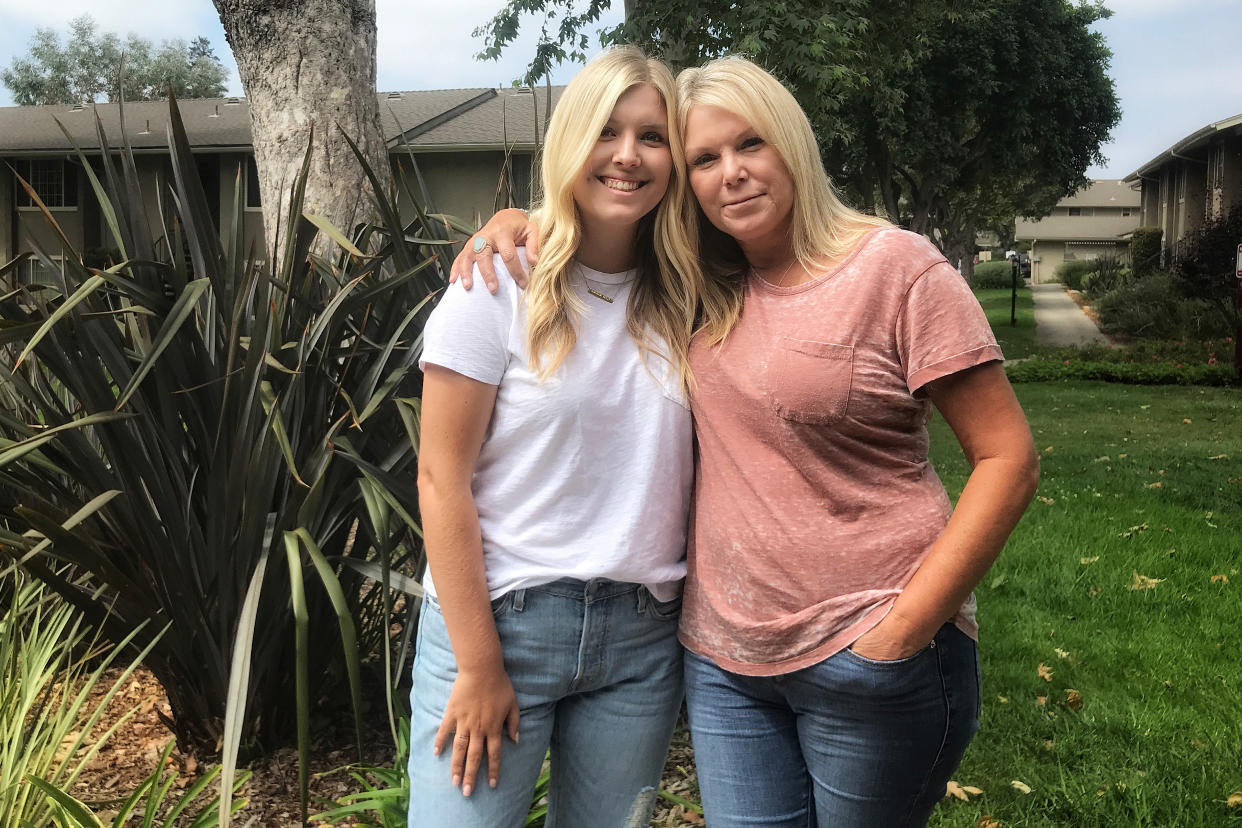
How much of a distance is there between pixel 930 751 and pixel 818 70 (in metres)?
10.2

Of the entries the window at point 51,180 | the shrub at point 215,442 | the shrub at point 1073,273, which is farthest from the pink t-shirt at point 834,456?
the shrub at point 1073,273

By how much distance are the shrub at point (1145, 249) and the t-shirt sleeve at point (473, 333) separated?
1297 inches

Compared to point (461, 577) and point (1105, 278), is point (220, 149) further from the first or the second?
point (1105, 278)

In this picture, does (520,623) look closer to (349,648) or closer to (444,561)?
(444,561)

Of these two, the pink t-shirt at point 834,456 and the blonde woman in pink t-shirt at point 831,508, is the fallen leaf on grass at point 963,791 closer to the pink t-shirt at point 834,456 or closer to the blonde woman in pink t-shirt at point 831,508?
the blonde woman in pink t-shirt at point 831,508

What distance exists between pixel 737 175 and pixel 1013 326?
27.8 metres

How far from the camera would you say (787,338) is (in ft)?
6.40

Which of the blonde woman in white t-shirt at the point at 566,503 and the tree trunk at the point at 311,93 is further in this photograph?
the tree trunk at the point at 311,93

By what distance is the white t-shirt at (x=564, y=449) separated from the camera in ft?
6.16

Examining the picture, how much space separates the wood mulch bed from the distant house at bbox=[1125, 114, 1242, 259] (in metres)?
25.1

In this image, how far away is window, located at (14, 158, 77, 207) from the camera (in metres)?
→ 23.8

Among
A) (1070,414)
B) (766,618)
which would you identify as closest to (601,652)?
(766,618)

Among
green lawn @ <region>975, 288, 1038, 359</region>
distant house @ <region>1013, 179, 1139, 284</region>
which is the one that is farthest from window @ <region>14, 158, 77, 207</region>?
distant house @ <region>1013, 179, 1139, 284</region>

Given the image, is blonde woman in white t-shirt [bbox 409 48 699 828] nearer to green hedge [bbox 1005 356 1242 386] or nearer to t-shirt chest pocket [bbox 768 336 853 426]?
t-shirt chest pocket [bbox 768 336 853 426]
